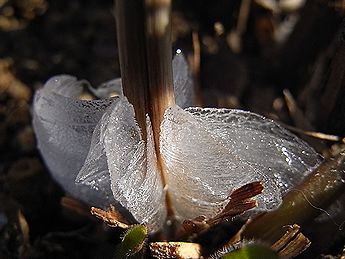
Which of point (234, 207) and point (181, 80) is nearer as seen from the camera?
point (234, 207)

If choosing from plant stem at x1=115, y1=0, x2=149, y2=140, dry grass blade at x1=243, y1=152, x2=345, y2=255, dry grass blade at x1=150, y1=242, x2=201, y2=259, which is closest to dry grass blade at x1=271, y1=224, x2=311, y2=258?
dry grass blade at x1=243, y1=152, x2=345, y2=255

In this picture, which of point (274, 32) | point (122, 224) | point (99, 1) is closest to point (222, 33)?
point (274, 32)

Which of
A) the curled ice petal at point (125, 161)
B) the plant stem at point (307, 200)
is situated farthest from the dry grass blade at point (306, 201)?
the curled ice petal at point (125, 161)

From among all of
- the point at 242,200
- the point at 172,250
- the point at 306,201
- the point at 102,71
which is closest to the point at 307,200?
the point at 306,201

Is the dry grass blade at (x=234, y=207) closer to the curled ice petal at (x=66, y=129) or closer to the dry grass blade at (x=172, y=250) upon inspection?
the dry grass blade at (x=172, y=250)

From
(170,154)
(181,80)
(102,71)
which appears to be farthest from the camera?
(102,71)

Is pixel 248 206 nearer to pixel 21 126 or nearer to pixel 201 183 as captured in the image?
pixel 201 183

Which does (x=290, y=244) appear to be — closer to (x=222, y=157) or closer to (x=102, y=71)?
(x=222, y=157)

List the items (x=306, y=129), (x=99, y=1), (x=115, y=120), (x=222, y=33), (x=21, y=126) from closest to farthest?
(x=115, y=120) → (x=306, y=129) → (x=21, y=126) → (x=222, y=33) → (x=99, y=1)
